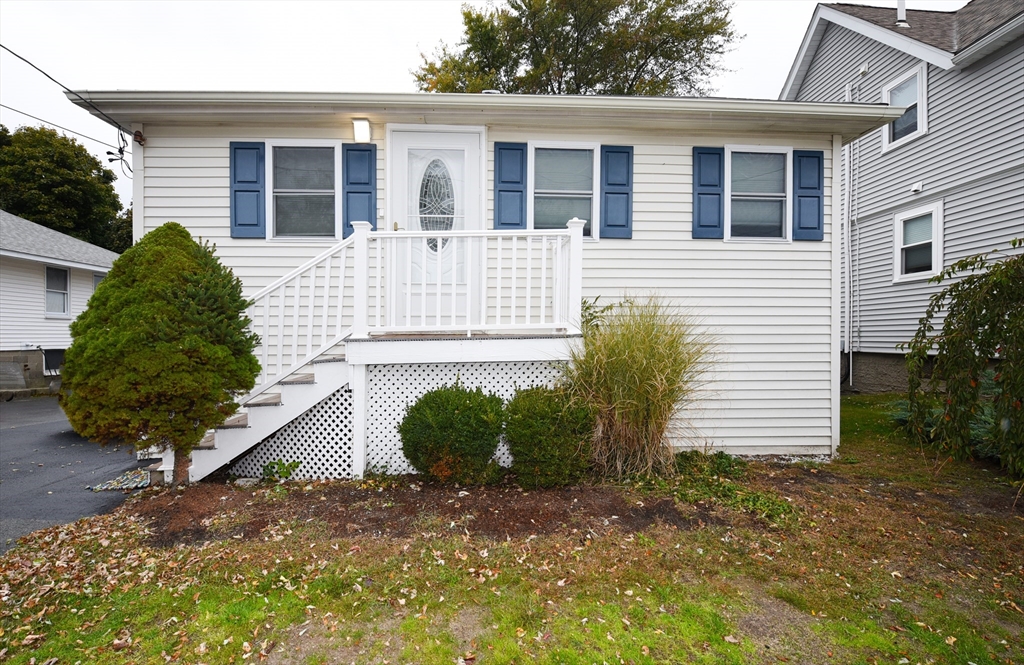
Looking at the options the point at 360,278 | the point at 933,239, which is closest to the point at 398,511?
the point at 360,278

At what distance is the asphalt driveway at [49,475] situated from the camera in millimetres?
4012

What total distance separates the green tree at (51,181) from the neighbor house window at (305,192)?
2312cm

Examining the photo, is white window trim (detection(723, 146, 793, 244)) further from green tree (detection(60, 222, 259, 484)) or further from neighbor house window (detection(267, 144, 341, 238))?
green tree (detection(60, 222, 259, 484))

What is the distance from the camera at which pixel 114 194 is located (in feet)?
78.6

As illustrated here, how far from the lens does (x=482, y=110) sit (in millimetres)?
5488

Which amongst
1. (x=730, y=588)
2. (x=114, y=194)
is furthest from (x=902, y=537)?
(x=114, y=194)

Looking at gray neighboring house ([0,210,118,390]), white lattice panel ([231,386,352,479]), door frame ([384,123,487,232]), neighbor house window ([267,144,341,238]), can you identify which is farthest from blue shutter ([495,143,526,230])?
gray neighboring house ([0,210,118,390])

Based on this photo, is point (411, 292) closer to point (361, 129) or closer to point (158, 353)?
point (361, 129)

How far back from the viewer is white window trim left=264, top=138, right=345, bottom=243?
18.4ft

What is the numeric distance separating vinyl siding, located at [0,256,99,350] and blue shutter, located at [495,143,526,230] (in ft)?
39.2

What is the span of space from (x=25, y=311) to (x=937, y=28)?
2100 centimetres

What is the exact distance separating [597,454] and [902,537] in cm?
223

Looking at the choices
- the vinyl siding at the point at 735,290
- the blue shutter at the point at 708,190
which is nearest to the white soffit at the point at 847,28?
the vinyl siding at the point at 735,290

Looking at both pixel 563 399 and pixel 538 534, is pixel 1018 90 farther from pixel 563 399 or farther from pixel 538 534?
pixel 538 534
